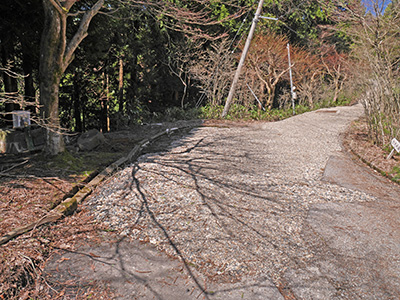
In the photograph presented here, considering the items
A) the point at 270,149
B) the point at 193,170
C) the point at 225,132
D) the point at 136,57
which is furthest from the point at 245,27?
the point at 193,170

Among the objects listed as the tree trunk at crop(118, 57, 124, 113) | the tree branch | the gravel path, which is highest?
the tree branch

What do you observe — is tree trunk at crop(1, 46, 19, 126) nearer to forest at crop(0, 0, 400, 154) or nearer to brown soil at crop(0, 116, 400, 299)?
forest at crop(0, 0, 400, 154)

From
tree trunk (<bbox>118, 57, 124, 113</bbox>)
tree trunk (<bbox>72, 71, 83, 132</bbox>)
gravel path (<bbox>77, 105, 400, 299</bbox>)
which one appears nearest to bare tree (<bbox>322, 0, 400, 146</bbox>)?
gravel path (<bbox>77, 105, 400, 299</bbox>)

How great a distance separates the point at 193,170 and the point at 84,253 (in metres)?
2.56

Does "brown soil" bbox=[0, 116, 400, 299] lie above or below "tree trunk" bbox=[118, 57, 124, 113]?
below

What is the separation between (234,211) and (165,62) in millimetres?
10955

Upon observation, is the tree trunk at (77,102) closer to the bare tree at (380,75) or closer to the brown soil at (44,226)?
the brown soil at (44,226)

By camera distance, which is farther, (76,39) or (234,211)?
(76,39)

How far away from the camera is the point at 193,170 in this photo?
5141mm

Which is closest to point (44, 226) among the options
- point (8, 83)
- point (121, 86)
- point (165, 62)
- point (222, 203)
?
point (222, 203)

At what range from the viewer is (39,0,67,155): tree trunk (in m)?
4.60

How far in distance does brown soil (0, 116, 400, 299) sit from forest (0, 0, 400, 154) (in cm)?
61

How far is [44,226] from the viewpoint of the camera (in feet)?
10.4

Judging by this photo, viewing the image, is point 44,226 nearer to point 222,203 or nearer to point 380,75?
point 222,203
